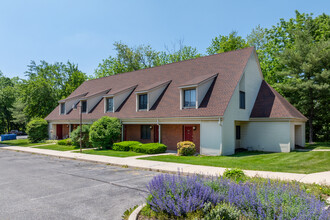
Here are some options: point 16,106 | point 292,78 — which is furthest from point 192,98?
point 16,106

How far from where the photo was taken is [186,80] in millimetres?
23109

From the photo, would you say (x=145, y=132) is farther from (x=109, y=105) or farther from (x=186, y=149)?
(x=186, y=149)

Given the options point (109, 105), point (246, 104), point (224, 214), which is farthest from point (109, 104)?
point (224, 214)

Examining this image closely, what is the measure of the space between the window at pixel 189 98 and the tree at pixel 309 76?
12973mm

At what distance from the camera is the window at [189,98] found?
2008 centimetres

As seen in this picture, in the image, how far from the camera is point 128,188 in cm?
911

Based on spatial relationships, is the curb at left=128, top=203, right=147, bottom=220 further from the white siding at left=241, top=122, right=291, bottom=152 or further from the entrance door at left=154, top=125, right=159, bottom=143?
the white siding at left=241, top=122, right=291, bottom=152

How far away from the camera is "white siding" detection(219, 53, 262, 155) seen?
726 inches

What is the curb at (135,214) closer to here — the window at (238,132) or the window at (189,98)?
the window at (189,98)

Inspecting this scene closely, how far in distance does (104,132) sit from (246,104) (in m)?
13.2

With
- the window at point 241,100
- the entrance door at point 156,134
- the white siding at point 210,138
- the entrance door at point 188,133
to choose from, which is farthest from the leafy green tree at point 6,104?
the window at point 241,100

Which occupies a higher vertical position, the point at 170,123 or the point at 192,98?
the point at 192,98

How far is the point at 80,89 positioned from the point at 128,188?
30365 millimetres

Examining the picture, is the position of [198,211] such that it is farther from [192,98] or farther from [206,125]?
[192,98]
